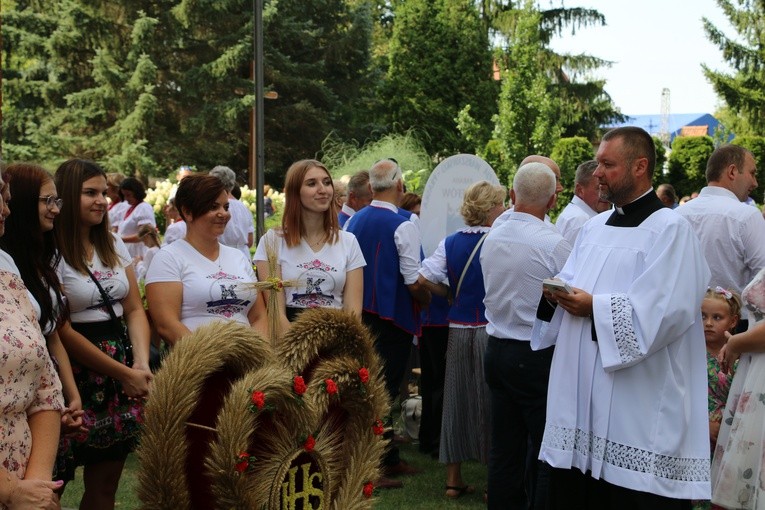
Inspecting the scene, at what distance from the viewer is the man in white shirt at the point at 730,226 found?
7.12 m

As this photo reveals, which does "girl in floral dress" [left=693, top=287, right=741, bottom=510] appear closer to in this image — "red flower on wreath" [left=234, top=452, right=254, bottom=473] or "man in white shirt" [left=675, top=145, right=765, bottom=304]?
"man in white shirt" [left=675, top=145, right=765, bottom=304]

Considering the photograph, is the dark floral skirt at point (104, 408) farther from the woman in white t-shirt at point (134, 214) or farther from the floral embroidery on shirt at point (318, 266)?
the woman in white t-shirt at point (134, 214)

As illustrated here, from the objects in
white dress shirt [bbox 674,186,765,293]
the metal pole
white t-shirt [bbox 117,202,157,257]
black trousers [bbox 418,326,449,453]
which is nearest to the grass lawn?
black trousers [bbox 418,326,449,453]

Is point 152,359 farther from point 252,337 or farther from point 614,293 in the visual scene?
point 614,293

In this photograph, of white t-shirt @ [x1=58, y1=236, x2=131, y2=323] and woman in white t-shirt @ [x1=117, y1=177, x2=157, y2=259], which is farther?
woman in white t-shirt @ [x1=117, y1=177, x2=157, y2=259]

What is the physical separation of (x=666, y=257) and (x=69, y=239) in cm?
281

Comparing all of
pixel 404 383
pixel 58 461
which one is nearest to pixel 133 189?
pixel 404 383

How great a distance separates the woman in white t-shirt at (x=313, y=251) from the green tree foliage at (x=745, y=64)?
98.7 feet

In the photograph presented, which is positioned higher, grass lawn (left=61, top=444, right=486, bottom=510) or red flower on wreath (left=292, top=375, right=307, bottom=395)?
red flower on wreath (left=292, top=375, right=307, bottom=395)

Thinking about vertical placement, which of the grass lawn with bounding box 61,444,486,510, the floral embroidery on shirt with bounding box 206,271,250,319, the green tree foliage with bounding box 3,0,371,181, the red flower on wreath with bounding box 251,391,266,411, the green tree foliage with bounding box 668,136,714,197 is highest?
the green tree foliage with bounding box 3,0,371,181

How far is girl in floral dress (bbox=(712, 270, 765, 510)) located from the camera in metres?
4.53

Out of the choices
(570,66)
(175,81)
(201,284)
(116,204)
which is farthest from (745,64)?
(201,284)

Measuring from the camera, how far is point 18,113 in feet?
119

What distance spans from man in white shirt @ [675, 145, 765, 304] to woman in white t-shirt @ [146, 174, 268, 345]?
3.60m
